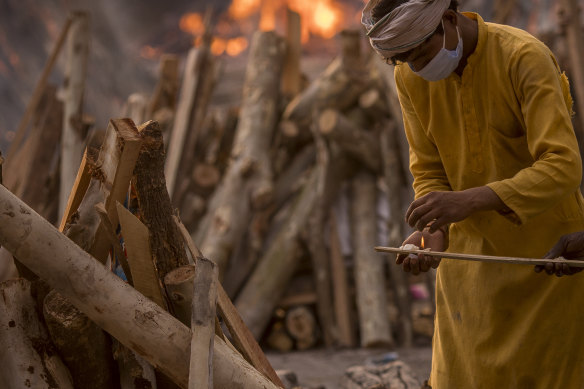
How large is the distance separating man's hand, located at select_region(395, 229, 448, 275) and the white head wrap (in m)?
0.69

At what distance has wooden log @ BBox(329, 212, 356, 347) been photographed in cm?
675

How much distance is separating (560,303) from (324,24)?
2168 centimetres

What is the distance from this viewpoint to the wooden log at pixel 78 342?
2260 mm

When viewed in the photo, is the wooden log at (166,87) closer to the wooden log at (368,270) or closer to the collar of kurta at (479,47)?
the wooden log at (368,270)

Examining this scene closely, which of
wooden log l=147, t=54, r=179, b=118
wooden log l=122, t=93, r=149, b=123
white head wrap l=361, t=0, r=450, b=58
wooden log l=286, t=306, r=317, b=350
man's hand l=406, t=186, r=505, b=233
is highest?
wooden log l=147, t=54, r=179, b=118

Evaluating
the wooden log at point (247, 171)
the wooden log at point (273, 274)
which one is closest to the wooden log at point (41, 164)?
the wooden log at point (247, 171)

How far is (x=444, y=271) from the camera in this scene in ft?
8.46

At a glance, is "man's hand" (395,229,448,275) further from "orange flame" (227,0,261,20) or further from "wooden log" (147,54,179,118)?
"orange flame" (227,0,261,20)

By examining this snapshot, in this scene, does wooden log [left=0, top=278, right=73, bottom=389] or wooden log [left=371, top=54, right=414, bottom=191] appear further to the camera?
wooden log [left=371, top=54, right=414, bottom=191]

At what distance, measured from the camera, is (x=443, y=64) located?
231cm

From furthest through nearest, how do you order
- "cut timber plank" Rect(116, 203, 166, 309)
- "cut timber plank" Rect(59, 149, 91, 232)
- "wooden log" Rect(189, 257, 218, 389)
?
1. "cut timber plank" Rect(59, 149, 91, 232)
2. "cut timber plank" Rect(116, 203, 166, 309)
3. "wooden log" Rect(189, 257, 218, 389)

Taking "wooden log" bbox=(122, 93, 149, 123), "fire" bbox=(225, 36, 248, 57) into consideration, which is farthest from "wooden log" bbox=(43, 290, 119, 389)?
"fire" bbox=(225, 36, 248, 57)

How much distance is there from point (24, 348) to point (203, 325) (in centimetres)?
70

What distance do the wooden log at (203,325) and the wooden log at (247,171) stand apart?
4558 mm
